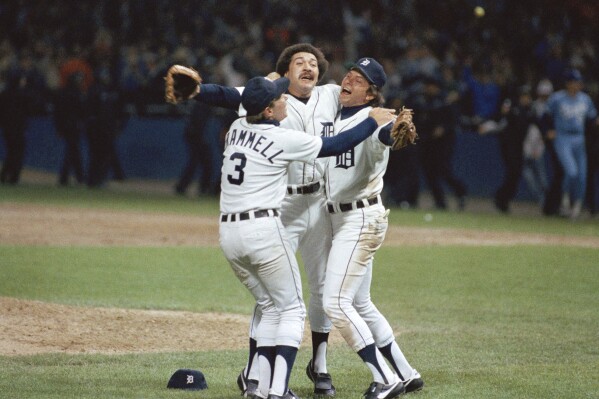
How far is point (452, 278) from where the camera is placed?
42.5 ft

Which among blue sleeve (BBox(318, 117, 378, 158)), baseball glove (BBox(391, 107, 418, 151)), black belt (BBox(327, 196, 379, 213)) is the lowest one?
black belt (BBox(327, 196, 379, 213))

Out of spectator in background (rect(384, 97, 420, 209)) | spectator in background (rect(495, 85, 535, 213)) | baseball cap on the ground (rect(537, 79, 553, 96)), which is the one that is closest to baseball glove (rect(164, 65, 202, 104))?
spectator in background (rect(384, 97, 420, 209))

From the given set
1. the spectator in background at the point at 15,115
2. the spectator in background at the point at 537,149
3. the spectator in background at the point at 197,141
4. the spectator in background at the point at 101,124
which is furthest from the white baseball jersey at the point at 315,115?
the spectator in background at the point at 15,115

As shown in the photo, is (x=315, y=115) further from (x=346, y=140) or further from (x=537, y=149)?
(x=537, y=149)

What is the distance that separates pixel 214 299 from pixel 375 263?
10.8 feet

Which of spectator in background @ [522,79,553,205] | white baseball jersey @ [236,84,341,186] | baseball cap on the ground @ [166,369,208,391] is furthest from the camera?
spectator in background @ [522,79,553,205]

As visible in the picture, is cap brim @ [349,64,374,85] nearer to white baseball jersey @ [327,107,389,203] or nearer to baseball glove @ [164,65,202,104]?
white baseball jersey @ [327,107,389,203]

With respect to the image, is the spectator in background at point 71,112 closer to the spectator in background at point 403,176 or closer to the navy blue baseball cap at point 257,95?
the spectator in background at point 403,176

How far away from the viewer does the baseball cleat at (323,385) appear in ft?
23.5

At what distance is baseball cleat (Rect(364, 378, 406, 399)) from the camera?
6.89 m

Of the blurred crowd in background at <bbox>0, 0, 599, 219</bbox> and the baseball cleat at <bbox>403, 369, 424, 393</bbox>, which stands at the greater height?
the blurred crowd in background at <bbox>0, 0, 599, 219</bbox>

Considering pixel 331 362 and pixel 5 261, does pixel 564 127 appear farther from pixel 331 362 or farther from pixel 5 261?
pixel 331 362

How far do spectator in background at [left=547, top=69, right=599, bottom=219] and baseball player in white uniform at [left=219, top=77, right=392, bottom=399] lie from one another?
12872 mm

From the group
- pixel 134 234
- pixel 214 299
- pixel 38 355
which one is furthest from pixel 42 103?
pixel 38 355
